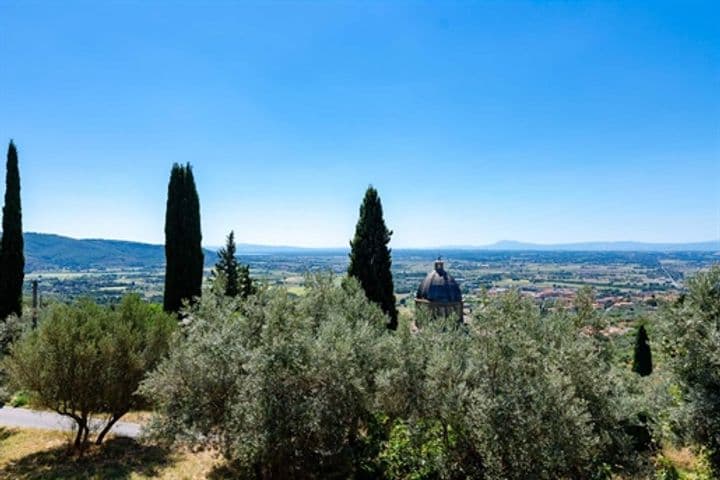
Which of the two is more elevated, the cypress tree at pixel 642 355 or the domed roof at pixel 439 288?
the domed roof at pixel 439 288

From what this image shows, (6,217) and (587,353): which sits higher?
(6,217)

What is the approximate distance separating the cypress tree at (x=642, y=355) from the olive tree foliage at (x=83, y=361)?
41.7 m

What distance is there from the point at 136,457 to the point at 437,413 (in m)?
10.0

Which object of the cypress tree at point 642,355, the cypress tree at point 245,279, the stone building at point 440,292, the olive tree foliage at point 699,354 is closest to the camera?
the olive tree foliage at point 699,354

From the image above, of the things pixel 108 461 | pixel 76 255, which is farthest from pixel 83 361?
pixel 76 255

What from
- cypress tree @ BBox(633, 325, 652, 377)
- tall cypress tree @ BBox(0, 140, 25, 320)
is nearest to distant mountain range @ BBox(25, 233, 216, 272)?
tall cypress tree @ BBox(0, 140, 25, 320)

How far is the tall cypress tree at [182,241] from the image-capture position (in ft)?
91.3

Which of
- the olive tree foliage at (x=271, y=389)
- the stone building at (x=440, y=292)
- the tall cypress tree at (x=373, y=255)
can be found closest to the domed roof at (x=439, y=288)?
the stone building at (x=440, y=292)

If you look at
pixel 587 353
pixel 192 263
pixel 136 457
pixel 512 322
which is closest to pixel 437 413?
pixel 512 322

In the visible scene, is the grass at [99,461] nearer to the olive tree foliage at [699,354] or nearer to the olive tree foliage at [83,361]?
the olive tree foliage at [83,361]

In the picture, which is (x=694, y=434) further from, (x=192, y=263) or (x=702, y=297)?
(x=192, y=263)

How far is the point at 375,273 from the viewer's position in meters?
26.3

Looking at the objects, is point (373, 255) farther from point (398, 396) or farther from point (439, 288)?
point (398, 396)

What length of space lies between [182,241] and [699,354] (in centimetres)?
A: 2703
